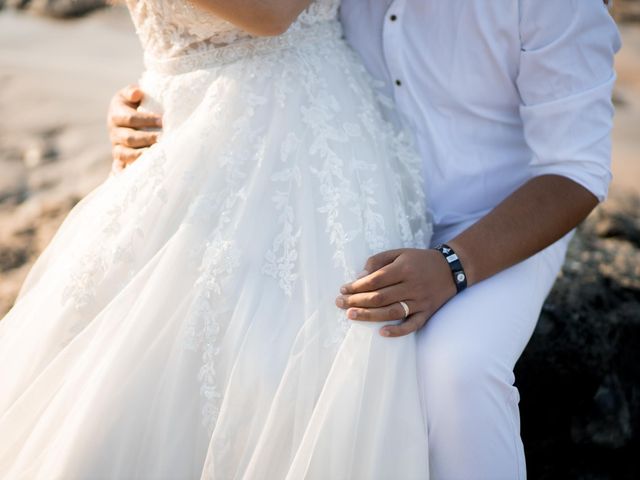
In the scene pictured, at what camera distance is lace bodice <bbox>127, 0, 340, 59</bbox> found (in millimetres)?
1515

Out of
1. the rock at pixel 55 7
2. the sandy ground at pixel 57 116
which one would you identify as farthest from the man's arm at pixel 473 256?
the rock at pixel 55 7

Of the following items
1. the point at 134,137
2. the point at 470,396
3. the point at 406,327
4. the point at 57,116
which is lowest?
the point at 470,396

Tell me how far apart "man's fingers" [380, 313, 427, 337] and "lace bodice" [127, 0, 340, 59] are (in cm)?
69

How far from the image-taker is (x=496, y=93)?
1689 millimetres

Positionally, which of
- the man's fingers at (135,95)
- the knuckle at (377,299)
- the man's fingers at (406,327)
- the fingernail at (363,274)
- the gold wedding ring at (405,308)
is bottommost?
the man's fingers at (406,327)

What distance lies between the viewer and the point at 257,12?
4.75ft

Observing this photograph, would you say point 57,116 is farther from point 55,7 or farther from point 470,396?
point 470,396

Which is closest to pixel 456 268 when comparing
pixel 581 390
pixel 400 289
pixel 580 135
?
pixel 400 289

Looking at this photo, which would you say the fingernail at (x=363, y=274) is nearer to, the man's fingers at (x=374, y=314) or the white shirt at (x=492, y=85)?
the man's fingers at (x=374, y=314)

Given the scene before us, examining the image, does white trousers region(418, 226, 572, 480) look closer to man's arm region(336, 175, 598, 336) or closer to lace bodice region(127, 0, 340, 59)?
man's arm region(336, 175, 598, 336)

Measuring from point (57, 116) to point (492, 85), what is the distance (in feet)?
8.45

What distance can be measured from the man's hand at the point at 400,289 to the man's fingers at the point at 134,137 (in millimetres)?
578

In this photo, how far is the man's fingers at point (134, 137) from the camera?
164cm

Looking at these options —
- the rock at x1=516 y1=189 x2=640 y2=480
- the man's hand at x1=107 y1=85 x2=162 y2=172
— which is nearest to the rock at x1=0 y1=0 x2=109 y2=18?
the man's hand at x1=107 y1=85 x2=162 y2=172
